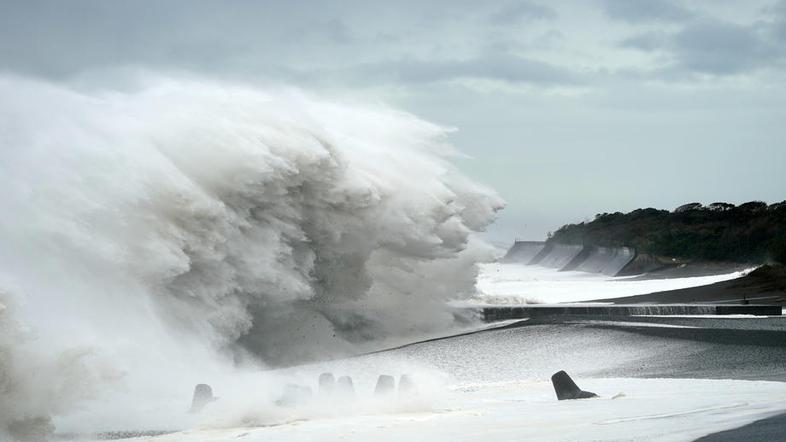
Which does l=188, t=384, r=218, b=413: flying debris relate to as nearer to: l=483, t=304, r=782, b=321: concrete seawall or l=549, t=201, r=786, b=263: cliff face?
l=483, t=304, r=782, b=321: concrete seawall

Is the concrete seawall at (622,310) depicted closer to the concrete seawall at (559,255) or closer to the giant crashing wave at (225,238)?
the giant crashing wave at (225,238)

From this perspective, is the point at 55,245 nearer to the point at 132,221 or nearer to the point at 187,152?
the point at 132,221

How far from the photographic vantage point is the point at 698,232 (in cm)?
9081

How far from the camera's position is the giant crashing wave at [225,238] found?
17.5m

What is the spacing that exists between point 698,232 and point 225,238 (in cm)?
7455

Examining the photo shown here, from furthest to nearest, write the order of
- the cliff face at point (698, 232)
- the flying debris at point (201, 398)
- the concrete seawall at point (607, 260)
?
the concrete seawall at point (607, 260) → the cliff face at point (698, 232) → the flying debris at point (201, 398)

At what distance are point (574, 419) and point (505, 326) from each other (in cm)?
1715

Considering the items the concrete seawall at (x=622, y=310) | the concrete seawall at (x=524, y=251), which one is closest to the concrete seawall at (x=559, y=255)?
the concrete seawall at (x=524, y=251)

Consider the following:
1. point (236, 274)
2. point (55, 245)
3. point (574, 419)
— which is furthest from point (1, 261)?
point (574, 419)

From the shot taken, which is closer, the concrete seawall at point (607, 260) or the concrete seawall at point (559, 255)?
the concrete seawall at point (607, 260)

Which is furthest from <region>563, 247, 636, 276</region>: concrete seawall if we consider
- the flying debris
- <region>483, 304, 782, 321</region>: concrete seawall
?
the flying debris

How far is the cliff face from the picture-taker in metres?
78.5

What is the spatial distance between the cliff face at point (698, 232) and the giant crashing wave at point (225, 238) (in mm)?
27508

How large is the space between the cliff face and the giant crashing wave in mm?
27508
